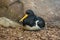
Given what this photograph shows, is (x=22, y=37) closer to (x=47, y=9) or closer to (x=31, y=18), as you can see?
(x=31, y=18)

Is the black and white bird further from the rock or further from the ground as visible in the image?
the rock

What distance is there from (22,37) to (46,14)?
1479 millimetres

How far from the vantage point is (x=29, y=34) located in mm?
5520

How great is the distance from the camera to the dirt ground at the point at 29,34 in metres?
5.31

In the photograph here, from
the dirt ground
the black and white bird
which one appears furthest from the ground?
the black and white bird

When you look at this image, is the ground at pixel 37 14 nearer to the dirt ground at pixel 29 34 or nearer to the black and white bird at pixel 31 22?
the dirt ground at pixel 29 34

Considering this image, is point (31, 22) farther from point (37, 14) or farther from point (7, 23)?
point (37, 14)

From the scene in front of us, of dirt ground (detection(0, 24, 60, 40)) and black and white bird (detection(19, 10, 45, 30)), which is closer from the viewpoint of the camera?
dirt ground (detection(0, 24, 60, 40))

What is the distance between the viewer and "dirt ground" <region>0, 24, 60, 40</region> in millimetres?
5312

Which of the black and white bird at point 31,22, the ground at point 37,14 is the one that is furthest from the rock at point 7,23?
the black and white bird at point 31,22

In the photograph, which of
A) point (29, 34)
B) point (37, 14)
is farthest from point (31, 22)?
point (37, 14)

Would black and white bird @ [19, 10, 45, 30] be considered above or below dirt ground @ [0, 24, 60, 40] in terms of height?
above

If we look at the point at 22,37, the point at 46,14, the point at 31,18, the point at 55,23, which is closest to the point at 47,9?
the point at 46,14

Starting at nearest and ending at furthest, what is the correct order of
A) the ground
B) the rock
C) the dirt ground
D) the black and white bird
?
1. the dirt ground
2. the ground
3. the black and white bird
4. the rock
